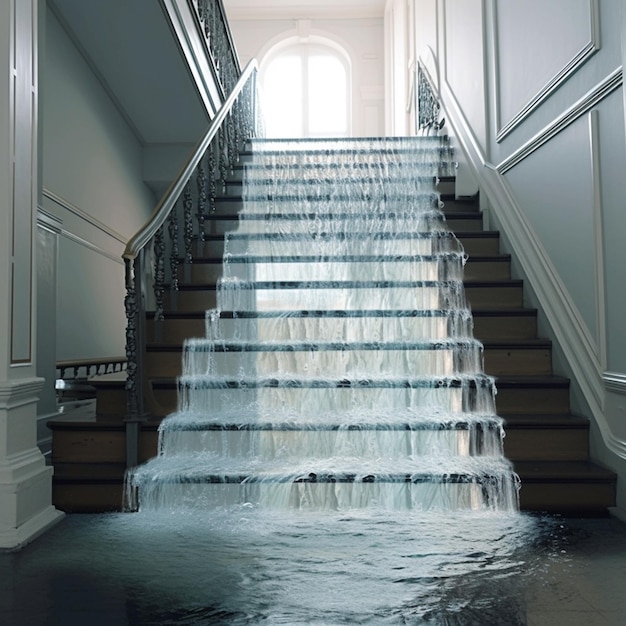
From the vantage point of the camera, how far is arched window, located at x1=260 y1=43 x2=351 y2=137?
1283cm

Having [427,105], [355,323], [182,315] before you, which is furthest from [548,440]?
[427,105]

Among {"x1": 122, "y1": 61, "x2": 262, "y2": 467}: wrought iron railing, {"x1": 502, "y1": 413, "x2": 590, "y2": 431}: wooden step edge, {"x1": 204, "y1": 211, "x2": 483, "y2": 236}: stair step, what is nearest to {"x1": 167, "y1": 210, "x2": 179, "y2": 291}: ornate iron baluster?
{"x1": 122, "y1": 61, "x2": 262, "y2": 467}: wrought iron railing

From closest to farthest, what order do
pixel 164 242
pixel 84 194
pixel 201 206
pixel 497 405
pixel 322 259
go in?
pixel 497 405
pixel 164 242
pixel 322 259
pixel 201 206
pixel 84 194

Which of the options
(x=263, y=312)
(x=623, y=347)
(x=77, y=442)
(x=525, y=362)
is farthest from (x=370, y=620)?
(x=263, y=312)

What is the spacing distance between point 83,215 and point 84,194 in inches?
10.5

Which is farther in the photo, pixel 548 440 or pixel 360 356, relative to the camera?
pixel 360 356

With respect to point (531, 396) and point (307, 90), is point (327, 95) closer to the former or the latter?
point (307, 90)

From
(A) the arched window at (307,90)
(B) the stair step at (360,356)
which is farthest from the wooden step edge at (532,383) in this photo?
(A) the arched window at (307,90)

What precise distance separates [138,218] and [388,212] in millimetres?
4407

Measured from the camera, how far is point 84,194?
21.6ft

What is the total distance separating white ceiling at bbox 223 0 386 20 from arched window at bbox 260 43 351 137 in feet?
1.80

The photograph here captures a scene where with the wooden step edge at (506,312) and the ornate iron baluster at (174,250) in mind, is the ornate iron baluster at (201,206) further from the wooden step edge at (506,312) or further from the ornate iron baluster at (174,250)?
the wooden step edge at (506,312)

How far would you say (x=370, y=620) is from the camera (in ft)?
5.95

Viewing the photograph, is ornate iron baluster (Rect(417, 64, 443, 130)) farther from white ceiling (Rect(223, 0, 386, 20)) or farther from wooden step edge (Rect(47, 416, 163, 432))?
white ceiling (Rect(223, 0, 386, 20))
